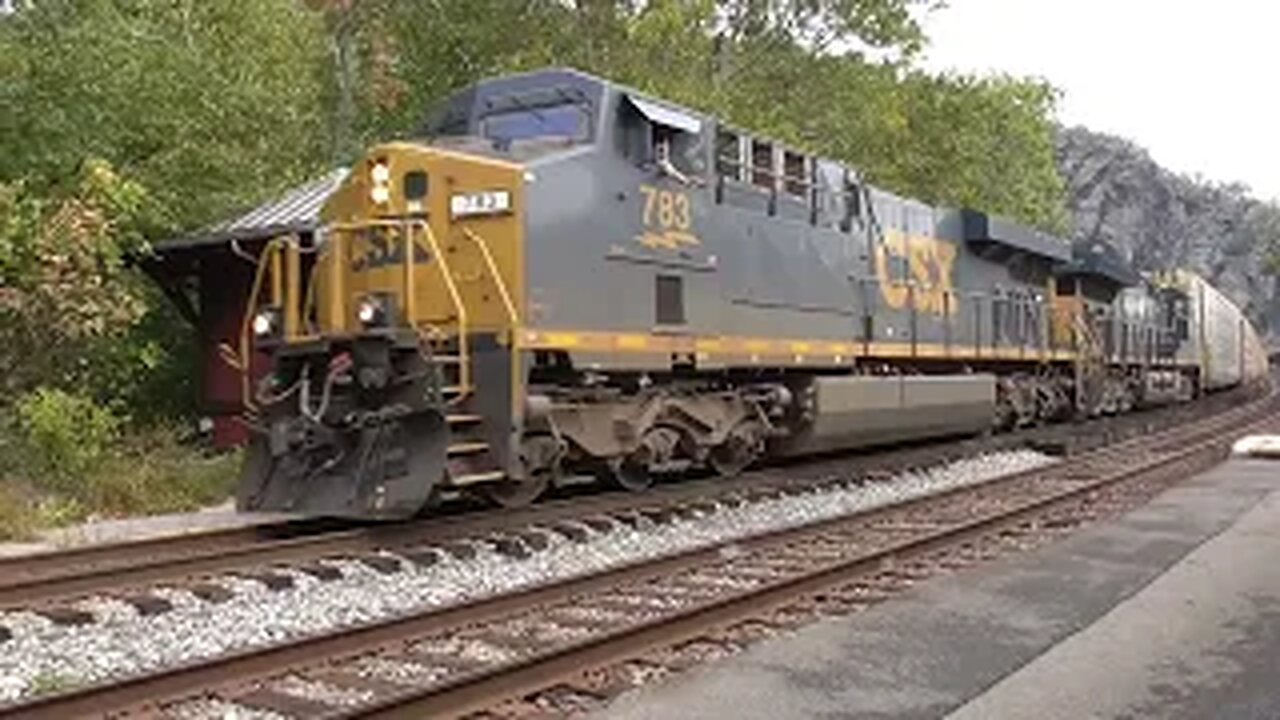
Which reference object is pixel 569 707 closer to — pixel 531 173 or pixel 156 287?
pixel 531 173

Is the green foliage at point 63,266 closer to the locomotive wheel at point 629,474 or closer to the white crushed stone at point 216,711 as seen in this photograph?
the locomotive wheel at point 629,474

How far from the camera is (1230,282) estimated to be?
87.4m

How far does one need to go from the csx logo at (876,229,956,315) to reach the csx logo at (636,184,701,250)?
412 cm

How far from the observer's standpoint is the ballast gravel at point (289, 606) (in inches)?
231

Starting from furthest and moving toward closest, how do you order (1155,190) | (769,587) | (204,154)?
(1155,190)
(204,154)
(769,587)

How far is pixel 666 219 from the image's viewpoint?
11.0 metres

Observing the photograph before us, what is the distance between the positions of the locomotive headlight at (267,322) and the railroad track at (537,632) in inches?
131

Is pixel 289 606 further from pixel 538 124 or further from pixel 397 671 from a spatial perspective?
pixel 538 124

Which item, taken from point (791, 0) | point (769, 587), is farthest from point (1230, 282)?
point (769, 587)

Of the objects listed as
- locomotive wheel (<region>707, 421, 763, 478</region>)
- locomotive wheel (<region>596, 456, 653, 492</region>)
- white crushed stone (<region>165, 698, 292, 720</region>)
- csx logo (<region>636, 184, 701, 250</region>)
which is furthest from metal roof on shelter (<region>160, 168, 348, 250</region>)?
white crushed stone (<region>165, 698, 292, 720</region>)

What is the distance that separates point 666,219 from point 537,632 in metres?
5.29

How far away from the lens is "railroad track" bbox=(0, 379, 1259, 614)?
24.0ft

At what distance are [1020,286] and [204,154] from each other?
11387 millimetres

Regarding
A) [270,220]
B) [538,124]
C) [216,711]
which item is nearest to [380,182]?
[538,124]
